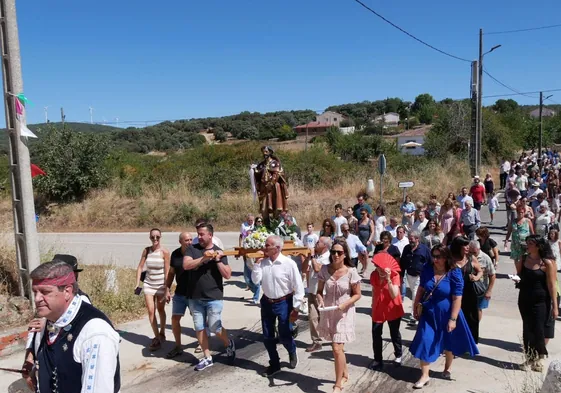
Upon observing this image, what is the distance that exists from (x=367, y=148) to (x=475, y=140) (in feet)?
53.3

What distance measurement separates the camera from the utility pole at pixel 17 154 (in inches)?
307

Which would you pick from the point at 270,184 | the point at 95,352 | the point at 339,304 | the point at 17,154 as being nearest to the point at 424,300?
the point at 339,304

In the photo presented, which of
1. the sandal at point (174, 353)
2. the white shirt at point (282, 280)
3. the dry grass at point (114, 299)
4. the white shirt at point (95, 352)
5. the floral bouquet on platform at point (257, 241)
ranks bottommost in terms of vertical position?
the sandal at point (174, 353)

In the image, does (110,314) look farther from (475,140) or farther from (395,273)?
(475,140)

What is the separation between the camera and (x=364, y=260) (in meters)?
10.7

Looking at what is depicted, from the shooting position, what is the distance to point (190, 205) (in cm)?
2214

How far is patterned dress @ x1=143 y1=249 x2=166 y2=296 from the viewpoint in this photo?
23.5 ft

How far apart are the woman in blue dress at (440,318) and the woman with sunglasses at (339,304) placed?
31.3 inches

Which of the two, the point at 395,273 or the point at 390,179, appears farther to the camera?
the point at 390,179

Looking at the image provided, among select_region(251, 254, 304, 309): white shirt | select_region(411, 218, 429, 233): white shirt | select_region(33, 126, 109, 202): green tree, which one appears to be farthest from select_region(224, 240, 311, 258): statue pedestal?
select_region(33, 126, 109, 202): green tree

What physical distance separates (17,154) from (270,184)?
3.98 meters

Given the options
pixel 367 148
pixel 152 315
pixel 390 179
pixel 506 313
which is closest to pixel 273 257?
pixel 152 315

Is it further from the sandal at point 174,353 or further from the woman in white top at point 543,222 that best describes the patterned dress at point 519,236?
the sandal at point 174,353

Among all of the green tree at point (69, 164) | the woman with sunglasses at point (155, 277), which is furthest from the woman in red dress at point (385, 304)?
the green tree at point (69, 164)
